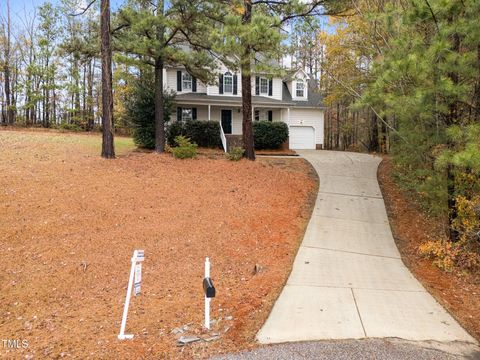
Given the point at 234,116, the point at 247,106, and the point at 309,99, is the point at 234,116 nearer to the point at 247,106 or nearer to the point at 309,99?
the point at 309,99

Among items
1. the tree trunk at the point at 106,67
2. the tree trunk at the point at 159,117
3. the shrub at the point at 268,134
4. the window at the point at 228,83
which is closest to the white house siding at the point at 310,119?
the shrub at the point at 268,134

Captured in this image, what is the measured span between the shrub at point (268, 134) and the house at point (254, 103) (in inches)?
47.8

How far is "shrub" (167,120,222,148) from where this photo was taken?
18.7 metres

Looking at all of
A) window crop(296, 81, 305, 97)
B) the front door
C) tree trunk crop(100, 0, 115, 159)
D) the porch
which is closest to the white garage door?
the porch

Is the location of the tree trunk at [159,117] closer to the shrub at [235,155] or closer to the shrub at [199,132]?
the shrub at [235,155]

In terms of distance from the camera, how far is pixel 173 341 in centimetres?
405

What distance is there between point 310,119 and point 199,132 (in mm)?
7857

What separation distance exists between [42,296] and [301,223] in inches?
221

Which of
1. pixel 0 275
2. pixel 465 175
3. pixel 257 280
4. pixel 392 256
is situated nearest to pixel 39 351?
pixel 0 275

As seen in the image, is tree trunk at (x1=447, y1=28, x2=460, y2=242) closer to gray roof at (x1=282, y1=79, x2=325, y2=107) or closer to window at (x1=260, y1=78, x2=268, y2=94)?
gray roof at (x1=282, y1=79, x2=325, y2=107)

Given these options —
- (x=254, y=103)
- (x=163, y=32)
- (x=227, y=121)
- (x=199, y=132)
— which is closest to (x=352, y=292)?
(x=163, y=32)

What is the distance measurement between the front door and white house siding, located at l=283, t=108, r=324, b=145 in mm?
3679

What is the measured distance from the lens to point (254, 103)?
20.8 metres

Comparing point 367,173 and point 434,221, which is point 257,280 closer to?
point 434,221
